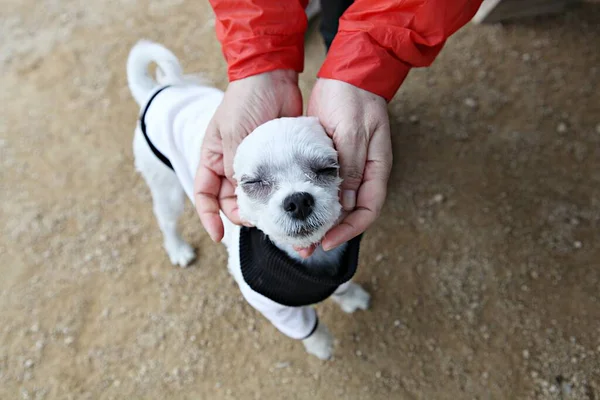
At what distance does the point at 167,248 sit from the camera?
301 cm

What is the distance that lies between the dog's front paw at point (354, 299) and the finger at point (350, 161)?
100 cm

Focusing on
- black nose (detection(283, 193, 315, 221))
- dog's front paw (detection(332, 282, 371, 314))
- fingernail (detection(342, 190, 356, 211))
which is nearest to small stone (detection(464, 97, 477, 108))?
dog's front paw (detection(332, 282, 371, 314))

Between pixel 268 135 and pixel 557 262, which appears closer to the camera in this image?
pixel 268 135

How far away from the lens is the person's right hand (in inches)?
72.4

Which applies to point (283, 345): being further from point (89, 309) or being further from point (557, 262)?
point (557, 262)

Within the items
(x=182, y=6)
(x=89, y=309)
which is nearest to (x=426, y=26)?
(x=89, y=309)

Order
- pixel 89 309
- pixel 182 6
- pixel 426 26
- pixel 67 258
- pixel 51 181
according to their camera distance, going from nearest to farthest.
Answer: pixel 426 26 < pixel 89 309 < pixel 67 258 < pixel 51 181 < pixel 182 6

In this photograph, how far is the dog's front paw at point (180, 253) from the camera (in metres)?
2.98

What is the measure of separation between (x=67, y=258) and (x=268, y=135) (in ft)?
7.26

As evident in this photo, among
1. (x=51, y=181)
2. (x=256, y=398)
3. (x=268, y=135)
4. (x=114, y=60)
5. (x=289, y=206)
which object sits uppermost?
(x=268, y=135)

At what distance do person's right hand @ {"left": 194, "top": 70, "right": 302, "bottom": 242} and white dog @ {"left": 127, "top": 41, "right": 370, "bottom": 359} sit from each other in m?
0.16

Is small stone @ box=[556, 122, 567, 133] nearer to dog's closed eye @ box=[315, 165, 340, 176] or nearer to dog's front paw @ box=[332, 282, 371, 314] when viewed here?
dog's front paw @ box=[332, 282, 371, 314]

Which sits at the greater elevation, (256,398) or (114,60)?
(114,60)

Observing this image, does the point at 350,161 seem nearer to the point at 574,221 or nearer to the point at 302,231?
the point at 302,231
